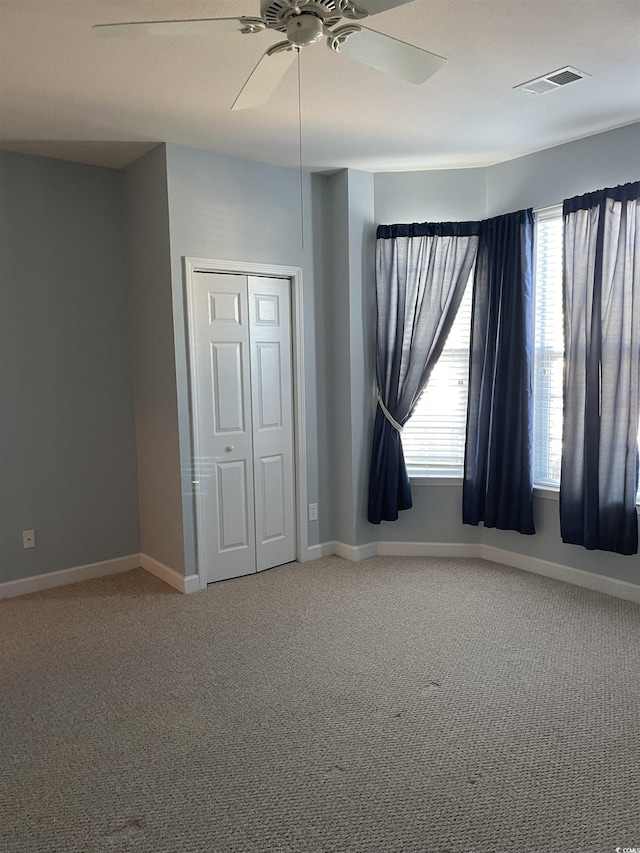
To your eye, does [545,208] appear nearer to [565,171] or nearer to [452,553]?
[565,171]

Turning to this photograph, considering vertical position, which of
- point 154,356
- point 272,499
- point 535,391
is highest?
point 154,356

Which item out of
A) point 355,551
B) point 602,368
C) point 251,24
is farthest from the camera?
point 355,551

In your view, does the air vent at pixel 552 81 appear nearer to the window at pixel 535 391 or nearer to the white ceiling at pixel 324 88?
the white ceiling at pixel 324 88

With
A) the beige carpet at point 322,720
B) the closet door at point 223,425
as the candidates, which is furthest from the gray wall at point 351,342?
the beige carpet at point 322,720

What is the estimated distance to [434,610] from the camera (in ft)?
12.2

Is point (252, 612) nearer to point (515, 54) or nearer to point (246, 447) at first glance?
point (246, 447)

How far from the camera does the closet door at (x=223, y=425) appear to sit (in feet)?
13.4

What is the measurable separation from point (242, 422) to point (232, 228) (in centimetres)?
125

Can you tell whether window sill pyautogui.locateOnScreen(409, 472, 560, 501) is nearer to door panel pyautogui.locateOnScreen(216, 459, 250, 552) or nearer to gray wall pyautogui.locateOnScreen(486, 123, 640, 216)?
door panel pyautogui.locateOnScreen(216, 459, 250, 552)

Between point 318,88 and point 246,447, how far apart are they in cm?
220

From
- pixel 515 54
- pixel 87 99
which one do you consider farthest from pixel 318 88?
pixel 87 99

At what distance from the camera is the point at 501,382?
4.30 m

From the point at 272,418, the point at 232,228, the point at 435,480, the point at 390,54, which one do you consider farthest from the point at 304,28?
the point at 435,480

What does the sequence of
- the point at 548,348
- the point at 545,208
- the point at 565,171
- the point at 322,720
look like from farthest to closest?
the point at 548,348, the point at 545,208, the point at 565,171, the point at 322,720
